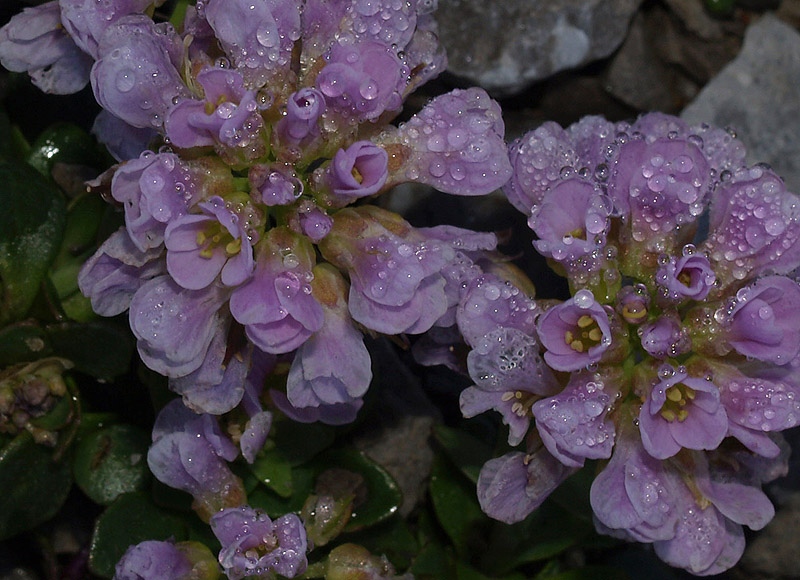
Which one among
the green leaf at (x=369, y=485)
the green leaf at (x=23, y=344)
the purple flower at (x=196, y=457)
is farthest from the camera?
the green leaf at (x=369, y=485)

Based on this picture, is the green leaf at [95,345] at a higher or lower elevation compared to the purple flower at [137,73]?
lower

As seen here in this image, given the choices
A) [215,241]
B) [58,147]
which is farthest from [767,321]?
[58,147]

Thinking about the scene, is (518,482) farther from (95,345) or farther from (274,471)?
(95,345)

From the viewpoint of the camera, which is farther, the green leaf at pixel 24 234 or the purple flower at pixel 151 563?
the green leaf at pixel 24 234

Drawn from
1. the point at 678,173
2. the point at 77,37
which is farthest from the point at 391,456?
the point at 77,37

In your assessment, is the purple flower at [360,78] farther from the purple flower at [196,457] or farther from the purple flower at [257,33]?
the purple flower at [196,457]

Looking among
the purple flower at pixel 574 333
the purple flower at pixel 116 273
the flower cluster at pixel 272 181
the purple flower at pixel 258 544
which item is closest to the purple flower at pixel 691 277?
the purple flower at pixel 574 333
